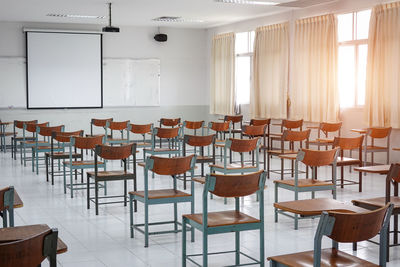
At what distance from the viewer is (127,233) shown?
5.27m

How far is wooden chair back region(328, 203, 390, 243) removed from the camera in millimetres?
2631

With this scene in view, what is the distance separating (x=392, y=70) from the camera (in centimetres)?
930

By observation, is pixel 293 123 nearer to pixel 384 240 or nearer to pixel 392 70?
pixel 392 70

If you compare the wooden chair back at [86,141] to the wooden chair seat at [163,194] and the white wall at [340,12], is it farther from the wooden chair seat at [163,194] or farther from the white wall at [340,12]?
the white wall at [340,12]

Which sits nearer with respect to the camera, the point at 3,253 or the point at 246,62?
the point at 3,253

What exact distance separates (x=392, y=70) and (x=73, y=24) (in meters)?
8.36

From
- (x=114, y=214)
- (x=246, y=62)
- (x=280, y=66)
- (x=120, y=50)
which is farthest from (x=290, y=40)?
(x=114, y=214)

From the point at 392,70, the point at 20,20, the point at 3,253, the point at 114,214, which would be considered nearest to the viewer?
the point at 3,253

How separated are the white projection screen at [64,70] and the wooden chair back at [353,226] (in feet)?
40.5

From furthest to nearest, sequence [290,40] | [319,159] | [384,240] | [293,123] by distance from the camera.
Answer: [290,40] → [293,123] → [319,159] → [384,240]

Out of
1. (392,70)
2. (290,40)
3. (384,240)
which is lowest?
(384,240)

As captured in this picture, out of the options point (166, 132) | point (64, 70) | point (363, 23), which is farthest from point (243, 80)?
point (166, 132)

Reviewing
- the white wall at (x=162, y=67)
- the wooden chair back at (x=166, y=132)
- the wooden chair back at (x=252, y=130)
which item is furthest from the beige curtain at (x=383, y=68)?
the white wall at (x=162, y=67)

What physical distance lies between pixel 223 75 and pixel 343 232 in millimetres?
12128
